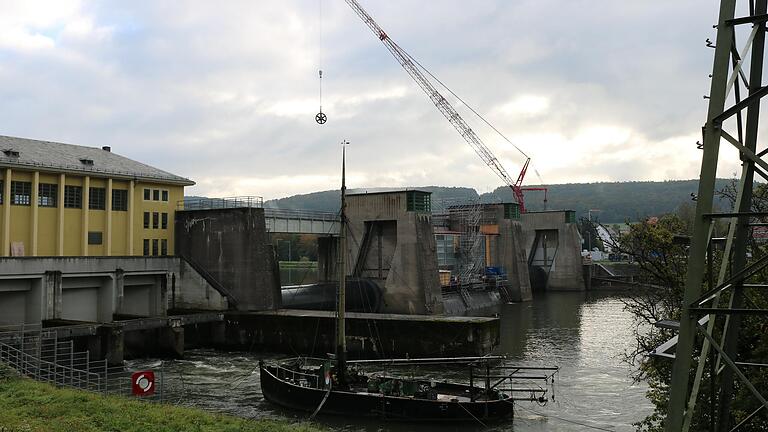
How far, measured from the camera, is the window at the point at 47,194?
150 ft

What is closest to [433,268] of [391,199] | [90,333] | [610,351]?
[391,199]

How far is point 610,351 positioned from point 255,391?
25507mm

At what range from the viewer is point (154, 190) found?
5325cm

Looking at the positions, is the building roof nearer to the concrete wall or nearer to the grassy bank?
the concrete wall

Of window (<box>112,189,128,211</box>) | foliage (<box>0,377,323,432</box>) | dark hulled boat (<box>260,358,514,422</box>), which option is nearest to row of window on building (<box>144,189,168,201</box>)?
window (<box>112,189,128,211</box>)

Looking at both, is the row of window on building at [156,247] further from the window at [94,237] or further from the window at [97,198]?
the window at [97,198]

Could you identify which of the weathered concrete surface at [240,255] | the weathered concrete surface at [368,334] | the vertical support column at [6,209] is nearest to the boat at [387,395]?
the weathered concrete surface at [368,334]

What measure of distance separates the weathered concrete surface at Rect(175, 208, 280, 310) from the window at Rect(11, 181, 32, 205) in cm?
1264

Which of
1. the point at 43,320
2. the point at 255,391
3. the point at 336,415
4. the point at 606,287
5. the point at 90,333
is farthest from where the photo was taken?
the point at 606,287

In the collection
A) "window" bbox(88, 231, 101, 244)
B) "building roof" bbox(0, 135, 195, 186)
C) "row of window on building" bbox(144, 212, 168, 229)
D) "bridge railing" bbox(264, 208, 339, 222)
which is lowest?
"window" bbox(88, 231, 101, 244)

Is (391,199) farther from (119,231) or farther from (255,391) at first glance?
(255,391)

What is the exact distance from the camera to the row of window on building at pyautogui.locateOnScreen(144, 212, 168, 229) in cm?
5272

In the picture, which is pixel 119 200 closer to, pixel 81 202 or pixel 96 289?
pixel 81 202

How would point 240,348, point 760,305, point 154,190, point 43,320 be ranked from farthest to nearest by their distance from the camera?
point 154,190, point 240,348, point 43,320, point 760,305
